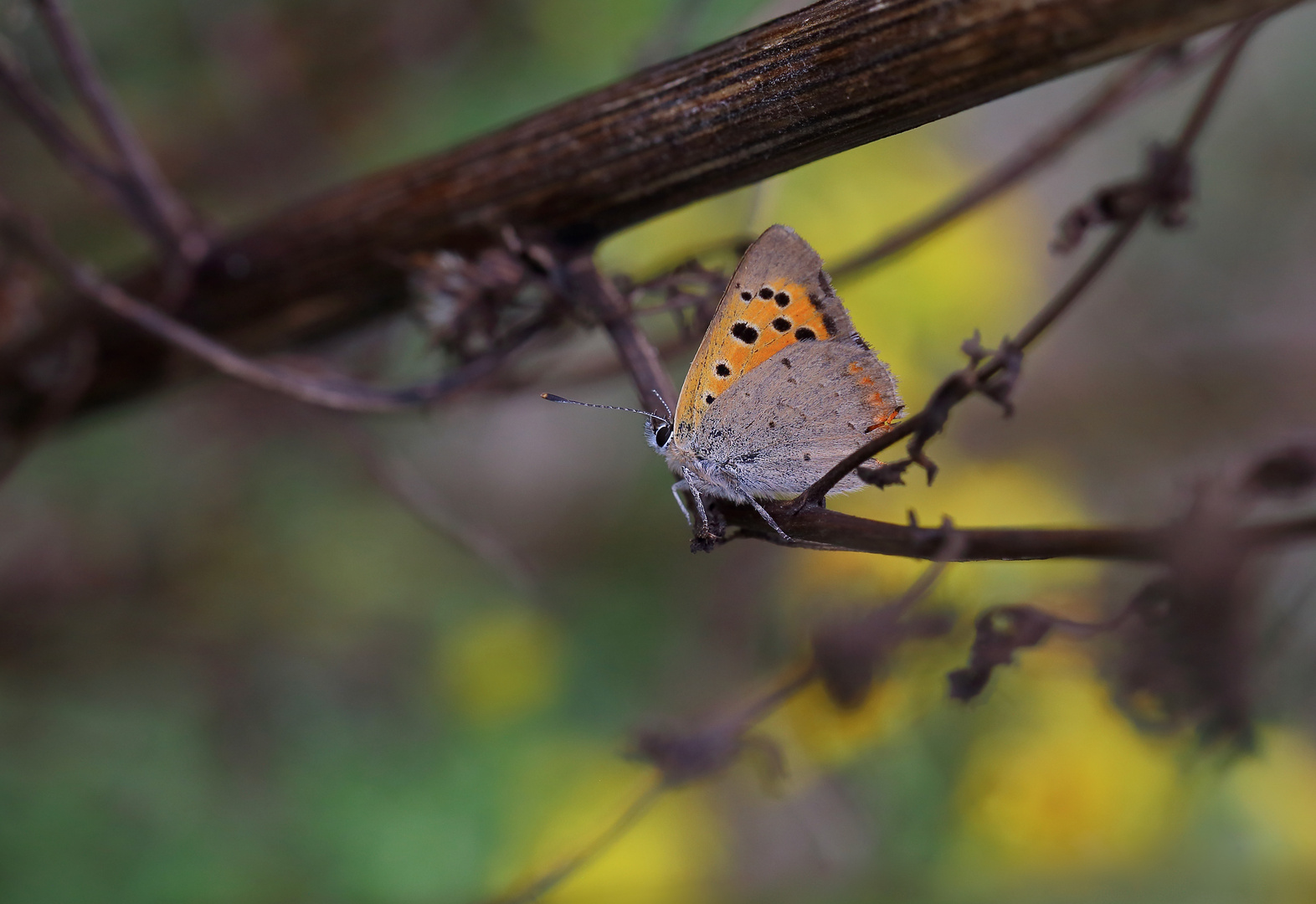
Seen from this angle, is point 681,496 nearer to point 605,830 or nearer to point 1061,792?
point 605,830

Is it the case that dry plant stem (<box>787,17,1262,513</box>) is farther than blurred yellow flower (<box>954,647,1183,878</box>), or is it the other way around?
blurred yellow flower (<box>954,647,1183,878</box>)

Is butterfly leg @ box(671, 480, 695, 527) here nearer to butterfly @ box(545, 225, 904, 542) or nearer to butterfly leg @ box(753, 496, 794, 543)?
butterfly @ box(545, 225, 904, 542)

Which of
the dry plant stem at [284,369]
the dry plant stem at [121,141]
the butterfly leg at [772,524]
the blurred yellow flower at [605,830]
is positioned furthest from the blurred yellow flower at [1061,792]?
the dry plant stem at [121,141]

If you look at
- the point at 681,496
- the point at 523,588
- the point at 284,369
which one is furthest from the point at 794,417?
the point at 523,588

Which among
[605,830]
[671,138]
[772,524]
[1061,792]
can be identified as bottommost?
[1061,792]

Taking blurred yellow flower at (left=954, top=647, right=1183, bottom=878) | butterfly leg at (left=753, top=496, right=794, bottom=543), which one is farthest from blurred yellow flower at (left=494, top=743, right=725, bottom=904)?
butterfly leg at (left=753, top=496, right=794, bottom=543)

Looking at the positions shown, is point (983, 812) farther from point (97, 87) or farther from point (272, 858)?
point (97, 87)
